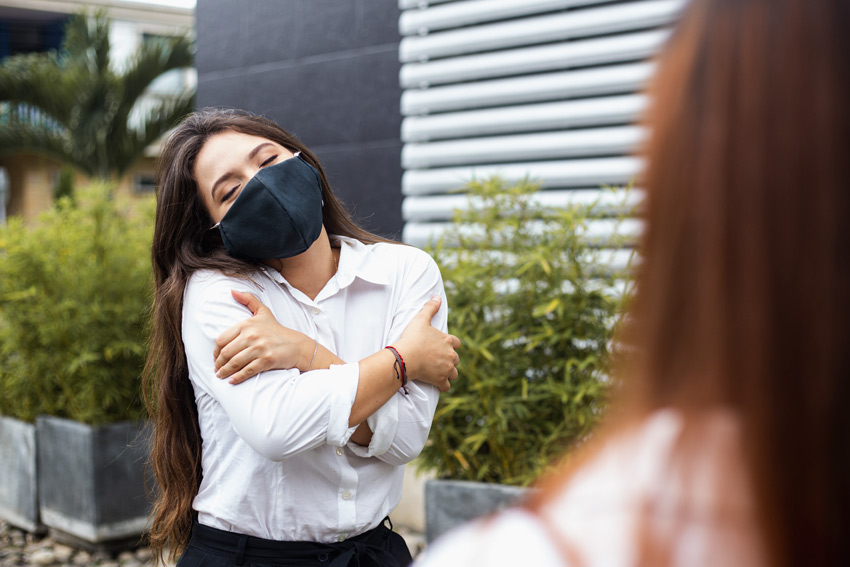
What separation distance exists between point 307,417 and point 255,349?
0.18m

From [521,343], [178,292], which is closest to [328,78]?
[521,343]

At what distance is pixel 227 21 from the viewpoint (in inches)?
219

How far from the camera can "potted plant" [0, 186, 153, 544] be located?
4.37 metres

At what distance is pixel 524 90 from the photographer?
4207mm

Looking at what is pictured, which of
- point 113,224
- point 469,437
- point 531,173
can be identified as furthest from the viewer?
point 113,224

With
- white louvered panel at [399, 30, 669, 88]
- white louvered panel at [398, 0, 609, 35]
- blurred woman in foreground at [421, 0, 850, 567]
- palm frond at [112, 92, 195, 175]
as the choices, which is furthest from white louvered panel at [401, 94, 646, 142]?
palm frond at [112, 92, 195, 175]

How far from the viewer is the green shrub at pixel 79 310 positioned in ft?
14.9

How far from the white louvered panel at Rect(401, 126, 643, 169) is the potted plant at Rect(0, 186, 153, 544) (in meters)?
1.67

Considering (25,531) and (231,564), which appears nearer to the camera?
(231,564)

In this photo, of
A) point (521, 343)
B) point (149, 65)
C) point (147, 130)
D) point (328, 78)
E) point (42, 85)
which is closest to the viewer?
point (521, 343)

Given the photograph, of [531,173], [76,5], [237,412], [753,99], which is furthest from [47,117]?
[753,99]

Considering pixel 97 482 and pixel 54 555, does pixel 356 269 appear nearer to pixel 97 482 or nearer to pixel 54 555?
pixel 97 482

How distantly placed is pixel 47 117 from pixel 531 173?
12.0 metres

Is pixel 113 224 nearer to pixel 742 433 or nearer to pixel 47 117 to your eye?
pixel 742 433
